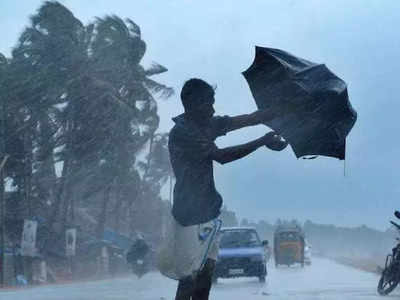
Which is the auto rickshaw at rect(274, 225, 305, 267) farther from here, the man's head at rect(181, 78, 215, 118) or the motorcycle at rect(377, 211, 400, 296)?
the man's head at rect(181, 78, 215, 118)

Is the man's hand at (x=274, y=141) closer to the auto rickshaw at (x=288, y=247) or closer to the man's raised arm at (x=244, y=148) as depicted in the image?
the man's raised arm at (x=244, y=148)

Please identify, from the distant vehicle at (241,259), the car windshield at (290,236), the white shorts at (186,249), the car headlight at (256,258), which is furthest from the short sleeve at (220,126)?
the car windshield at (290,236)

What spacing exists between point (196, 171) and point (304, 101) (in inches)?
27.6

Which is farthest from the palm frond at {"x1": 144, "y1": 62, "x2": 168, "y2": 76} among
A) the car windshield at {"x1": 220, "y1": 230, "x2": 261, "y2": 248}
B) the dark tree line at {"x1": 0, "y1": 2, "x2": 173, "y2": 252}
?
the car windshield at {"x1": 220, "y1": 230, "x2": 261, "y2": 248}

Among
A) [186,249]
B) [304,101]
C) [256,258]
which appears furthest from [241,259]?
[304,101]

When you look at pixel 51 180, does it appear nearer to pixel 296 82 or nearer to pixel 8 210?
pixel 8 210

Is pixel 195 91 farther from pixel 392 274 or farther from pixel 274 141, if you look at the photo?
pixel 392 274

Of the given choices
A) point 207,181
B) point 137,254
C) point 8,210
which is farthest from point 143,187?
point 207,181

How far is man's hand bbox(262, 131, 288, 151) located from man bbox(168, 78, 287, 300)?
0.58ft

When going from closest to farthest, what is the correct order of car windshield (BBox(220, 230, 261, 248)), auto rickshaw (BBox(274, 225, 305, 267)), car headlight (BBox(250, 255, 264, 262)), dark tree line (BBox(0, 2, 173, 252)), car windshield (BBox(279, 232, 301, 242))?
car headlight (BBox(250, 255, 264, 262)), car windshield (BBox(220, 230, 261, 248)), dark tree line (BBox(0, 2, 173, 252)), auto rickshaw (BBox(274, 225, 305, 267)), car windshield (BBox(279, 232, 301, 242))

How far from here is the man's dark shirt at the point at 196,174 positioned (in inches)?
Answer: 161

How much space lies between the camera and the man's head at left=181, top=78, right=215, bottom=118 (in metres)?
4.21

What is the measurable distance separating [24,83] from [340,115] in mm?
37331

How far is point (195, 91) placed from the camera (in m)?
4.22
